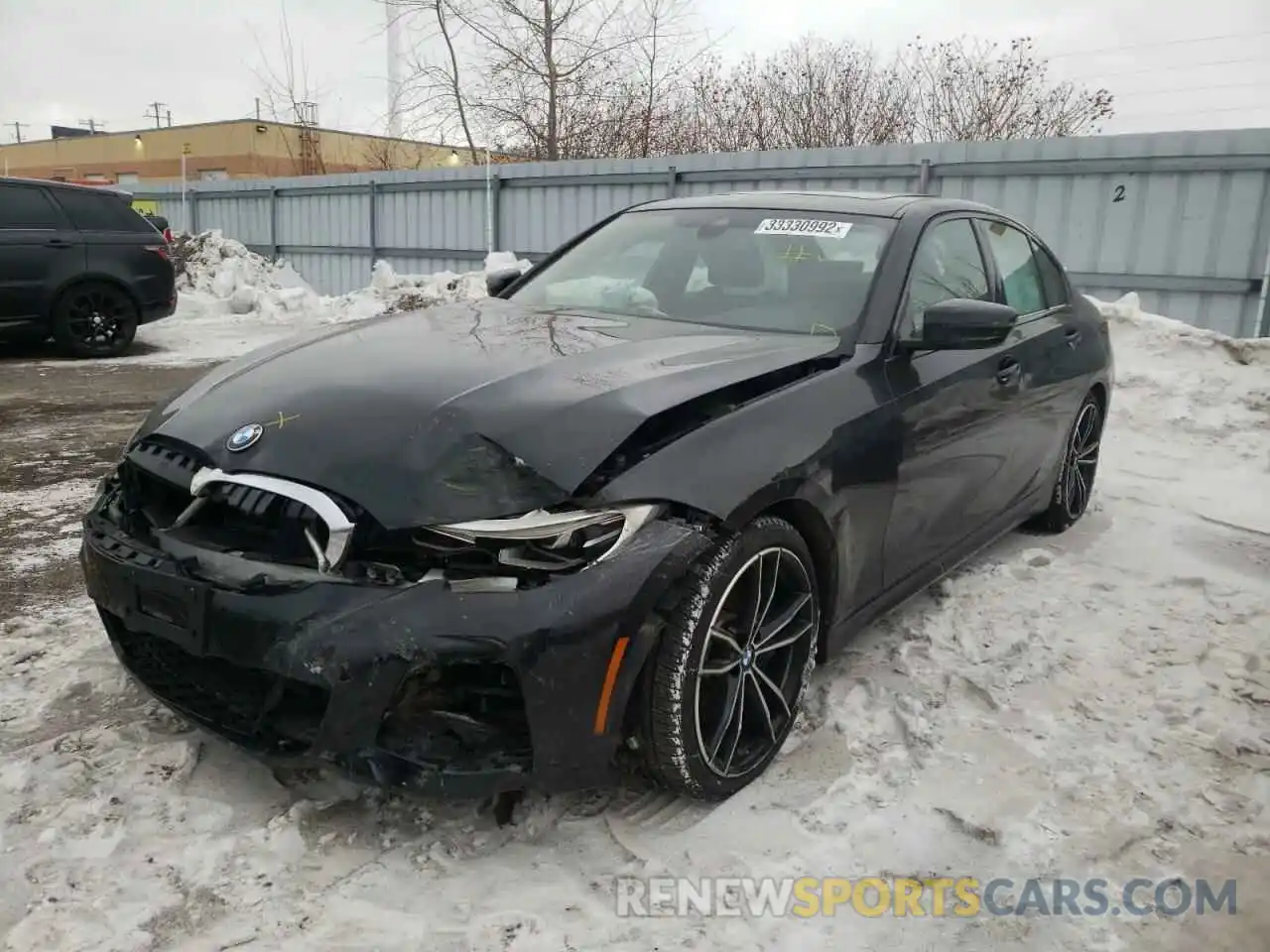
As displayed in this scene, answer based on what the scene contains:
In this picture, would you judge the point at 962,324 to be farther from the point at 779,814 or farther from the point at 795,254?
the point at 779,814

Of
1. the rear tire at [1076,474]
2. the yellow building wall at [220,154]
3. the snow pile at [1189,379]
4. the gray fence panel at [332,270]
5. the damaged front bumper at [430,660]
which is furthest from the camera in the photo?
the yellow building wall at [220,154]

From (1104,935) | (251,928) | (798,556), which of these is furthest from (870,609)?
(251,928)

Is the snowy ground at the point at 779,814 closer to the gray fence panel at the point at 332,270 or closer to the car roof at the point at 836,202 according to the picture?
the car roof at the point at 836,202

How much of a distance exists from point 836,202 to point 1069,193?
6295mm

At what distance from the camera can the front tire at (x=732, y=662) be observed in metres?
2.27

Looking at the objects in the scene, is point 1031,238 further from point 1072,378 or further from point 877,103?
point 877,103

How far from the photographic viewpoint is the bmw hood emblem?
2.34 meters

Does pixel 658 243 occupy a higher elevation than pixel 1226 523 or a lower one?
higher

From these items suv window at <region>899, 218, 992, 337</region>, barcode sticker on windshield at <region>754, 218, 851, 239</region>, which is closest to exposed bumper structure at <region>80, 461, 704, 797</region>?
suv window at <region>899, 218, 992, 337</region>

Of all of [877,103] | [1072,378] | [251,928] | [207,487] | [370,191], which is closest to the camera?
[251,928]

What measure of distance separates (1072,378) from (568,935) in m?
3.46

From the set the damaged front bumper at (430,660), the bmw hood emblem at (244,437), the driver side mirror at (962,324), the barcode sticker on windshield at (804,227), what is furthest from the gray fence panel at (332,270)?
the damaged front bumper at (430,660)

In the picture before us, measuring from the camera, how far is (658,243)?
148 inches

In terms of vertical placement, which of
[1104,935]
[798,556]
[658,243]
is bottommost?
[1104,935]
